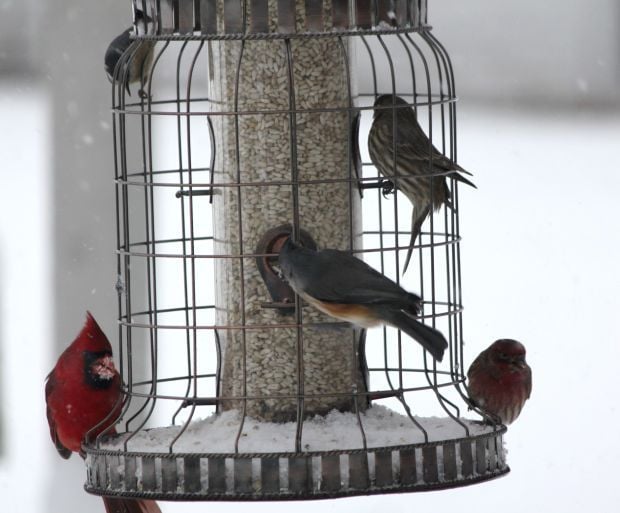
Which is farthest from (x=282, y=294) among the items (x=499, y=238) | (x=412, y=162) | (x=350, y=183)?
(x=499, y=238)

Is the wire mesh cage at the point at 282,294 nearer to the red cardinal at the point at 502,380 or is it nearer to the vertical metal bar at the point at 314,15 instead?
the vertical metal bar at the point at 314,15

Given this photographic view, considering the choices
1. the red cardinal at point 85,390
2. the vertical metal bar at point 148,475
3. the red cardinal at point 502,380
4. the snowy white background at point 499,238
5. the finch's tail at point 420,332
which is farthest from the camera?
the snowy white background at point 499,238

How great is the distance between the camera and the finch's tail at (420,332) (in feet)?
14.8

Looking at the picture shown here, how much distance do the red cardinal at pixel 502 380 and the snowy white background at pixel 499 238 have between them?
235 cm

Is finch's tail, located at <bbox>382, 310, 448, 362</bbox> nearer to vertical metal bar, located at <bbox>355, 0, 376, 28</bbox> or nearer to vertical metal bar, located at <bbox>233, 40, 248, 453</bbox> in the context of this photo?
vertical metal bar, located at <bbox>233, 40, 248, 453</bbox>

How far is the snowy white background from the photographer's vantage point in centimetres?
800

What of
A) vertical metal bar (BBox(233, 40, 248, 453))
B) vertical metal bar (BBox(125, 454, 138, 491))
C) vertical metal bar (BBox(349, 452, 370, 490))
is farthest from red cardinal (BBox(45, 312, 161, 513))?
vertical metal bar (BBox(349, 452, 370, 490))

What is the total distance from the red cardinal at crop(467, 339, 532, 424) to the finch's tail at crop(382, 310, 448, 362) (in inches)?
74.1

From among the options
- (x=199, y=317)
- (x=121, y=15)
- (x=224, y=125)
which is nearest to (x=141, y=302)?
(x=199, y=317)

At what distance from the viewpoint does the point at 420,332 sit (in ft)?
15.2

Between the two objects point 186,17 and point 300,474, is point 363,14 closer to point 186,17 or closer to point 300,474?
point 186,17

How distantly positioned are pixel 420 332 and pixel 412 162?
0.99 meters

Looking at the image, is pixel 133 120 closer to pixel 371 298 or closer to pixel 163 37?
pixel 163 37

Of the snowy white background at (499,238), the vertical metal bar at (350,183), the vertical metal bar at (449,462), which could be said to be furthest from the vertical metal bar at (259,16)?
the snowy white background at (499,238)
